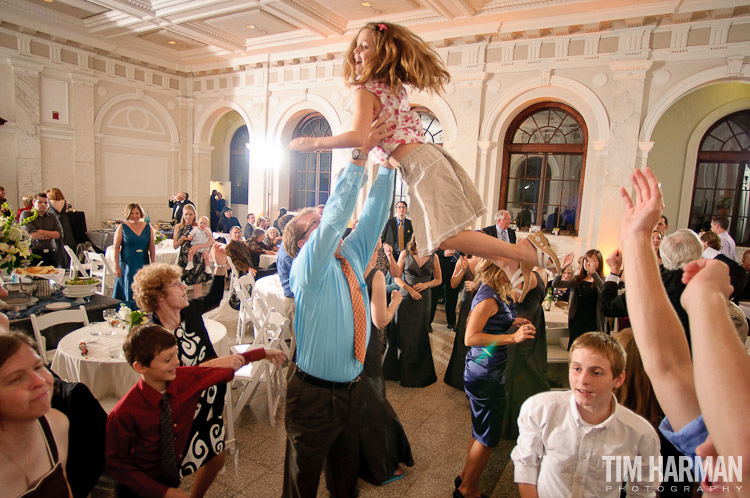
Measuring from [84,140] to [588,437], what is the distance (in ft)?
40.3

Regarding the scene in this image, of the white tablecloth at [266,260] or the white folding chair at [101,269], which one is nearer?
the white folding chair at [101,269]

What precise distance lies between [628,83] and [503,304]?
21.3 feet

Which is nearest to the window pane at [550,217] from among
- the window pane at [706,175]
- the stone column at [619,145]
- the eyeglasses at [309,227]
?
the stone column at [619,145]

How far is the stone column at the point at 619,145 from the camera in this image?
7.21 metres

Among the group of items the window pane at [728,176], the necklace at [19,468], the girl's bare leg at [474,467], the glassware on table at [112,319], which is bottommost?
the girl's bare leg at [474,467]

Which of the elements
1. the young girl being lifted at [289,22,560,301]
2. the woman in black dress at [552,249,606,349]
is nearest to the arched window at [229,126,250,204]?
the woman in black dress at [552,249,606,349]

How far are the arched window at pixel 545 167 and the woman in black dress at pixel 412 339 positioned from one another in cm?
499

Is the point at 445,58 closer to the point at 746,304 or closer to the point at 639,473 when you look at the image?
the point at 746,304

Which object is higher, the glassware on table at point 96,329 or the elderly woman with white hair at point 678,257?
the elderly woman with white hair at point 678,257

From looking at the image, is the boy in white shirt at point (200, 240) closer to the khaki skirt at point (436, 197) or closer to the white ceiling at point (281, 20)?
the white ceiling at point (281, 20)

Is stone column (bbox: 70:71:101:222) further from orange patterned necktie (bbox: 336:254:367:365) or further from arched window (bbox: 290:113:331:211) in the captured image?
orange patterned necktie (bbox: 336:254:367:365)

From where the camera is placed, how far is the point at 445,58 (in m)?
8.70

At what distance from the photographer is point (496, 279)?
2609 millimetres

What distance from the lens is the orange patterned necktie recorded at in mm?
2033
